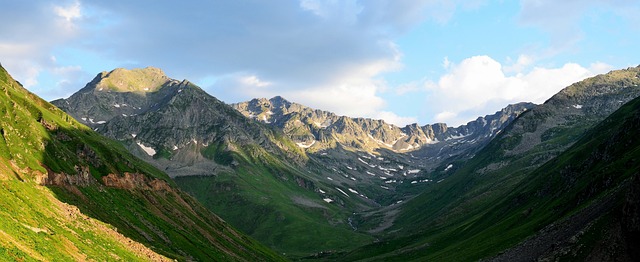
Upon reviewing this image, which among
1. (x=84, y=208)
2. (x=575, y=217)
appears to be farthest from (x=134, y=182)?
(x=575, y=217)

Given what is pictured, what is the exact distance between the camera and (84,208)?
10138 centimetres

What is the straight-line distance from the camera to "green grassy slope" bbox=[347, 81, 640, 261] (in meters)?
60.2

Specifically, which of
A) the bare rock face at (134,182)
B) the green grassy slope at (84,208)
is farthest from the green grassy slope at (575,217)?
the bare rock face at (134,182)

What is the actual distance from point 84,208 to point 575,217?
10183 centimetres

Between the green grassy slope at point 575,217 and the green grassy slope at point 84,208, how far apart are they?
68.1 metres

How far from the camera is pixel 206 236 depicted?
15450 centimetres

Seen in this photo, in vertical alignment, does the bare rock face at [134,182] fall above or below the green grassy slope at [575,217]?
above

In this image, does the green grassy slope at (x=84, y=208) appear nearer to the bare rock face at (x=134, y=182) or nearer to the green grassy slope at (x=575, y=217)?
the bare rock face at (x=134, y=182)

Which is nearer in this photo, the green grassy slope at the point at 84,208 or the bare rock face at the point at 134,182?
the green grassy slope at the point at 84,208

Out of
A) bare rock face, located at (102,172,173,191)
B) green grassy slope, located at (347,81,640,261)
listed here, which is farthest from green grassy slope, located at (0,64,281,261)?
green grassy slope, located at (347,81,640,261)

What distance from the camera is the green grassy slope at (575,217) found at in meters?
60.2

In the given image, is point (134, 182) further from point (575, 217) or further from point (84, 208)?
point (575, 217)

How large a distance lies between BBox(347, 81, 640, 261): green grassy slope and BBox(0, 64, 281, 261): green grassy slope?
68.1 meters

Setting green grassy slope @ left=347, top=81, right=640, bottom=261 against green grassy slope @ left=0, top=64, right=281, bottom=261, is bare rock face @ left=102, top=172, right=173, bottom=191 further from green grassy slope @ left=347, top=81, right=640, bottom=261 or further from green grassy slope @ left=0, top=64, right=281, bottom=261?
green grassy slope @ left=347, top=81, right=640, bottom=261
